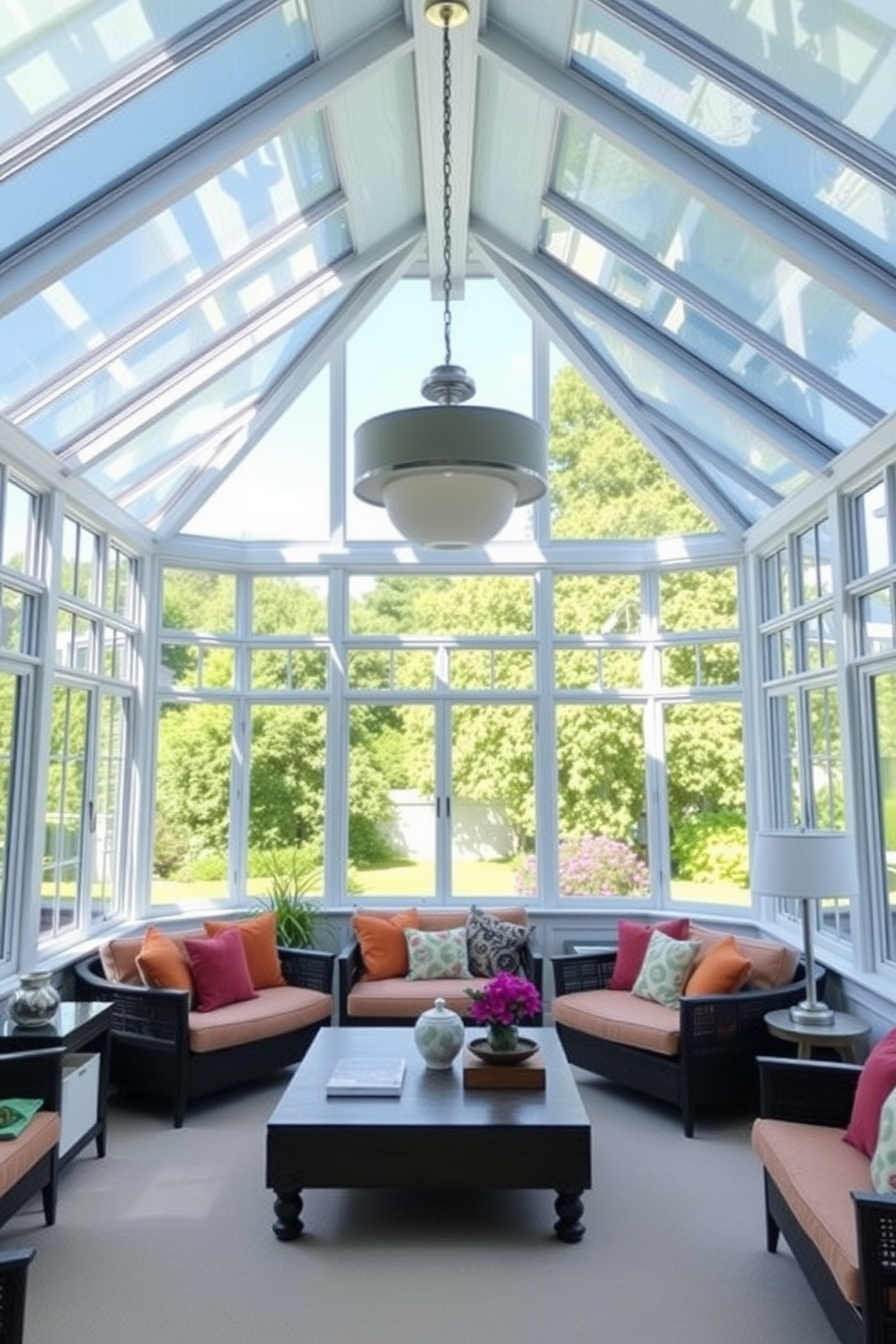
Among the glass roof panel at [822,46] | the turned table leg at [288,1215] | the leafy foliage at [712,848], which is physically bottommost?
the turned table leg at [288,1215]

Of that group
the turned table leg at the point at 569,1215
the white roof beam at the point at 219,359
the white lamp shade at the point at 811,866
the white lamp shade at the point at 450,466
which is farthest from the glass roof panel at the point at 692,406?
the turned table leg at the point at 569,1215

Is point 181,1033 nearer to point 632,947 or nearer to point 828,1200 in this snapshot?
point 632,947

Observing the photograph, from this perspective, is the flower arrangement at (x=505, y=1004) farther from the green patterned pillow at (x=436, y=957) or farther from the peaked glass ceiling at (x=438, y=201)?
the peaked glass ceiling at (x=438, y=201)

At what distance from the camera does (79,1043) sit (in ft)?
12.3

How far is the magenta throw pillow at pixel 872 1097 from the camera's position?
284 centimetres

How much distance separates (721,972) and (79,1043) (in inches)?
119

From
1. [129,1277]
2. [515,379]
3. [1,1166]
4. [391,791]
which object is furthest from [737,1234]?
[515,379]

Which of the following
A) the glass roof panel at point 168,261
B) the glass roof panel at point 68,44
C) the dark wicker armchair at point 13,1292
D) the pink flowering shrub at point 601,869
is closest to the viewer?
the dark wicker armchair at point 13,1292

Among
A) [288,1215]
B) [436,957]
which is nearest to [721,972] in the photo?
[436,957]

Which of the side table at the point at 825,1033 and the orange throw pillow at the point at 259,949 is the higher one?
the orange throw pillow at the point at 259,949

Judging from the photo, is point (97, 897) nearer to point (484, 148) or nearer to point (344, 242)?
point (344, 242)

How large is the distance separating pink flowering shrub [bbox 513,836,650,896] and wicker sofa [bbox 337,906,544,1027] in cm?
59

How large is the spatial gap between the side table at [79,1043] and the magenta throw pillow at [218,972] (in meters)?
0.68

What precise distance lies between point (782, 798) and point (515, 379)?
11.6ft
